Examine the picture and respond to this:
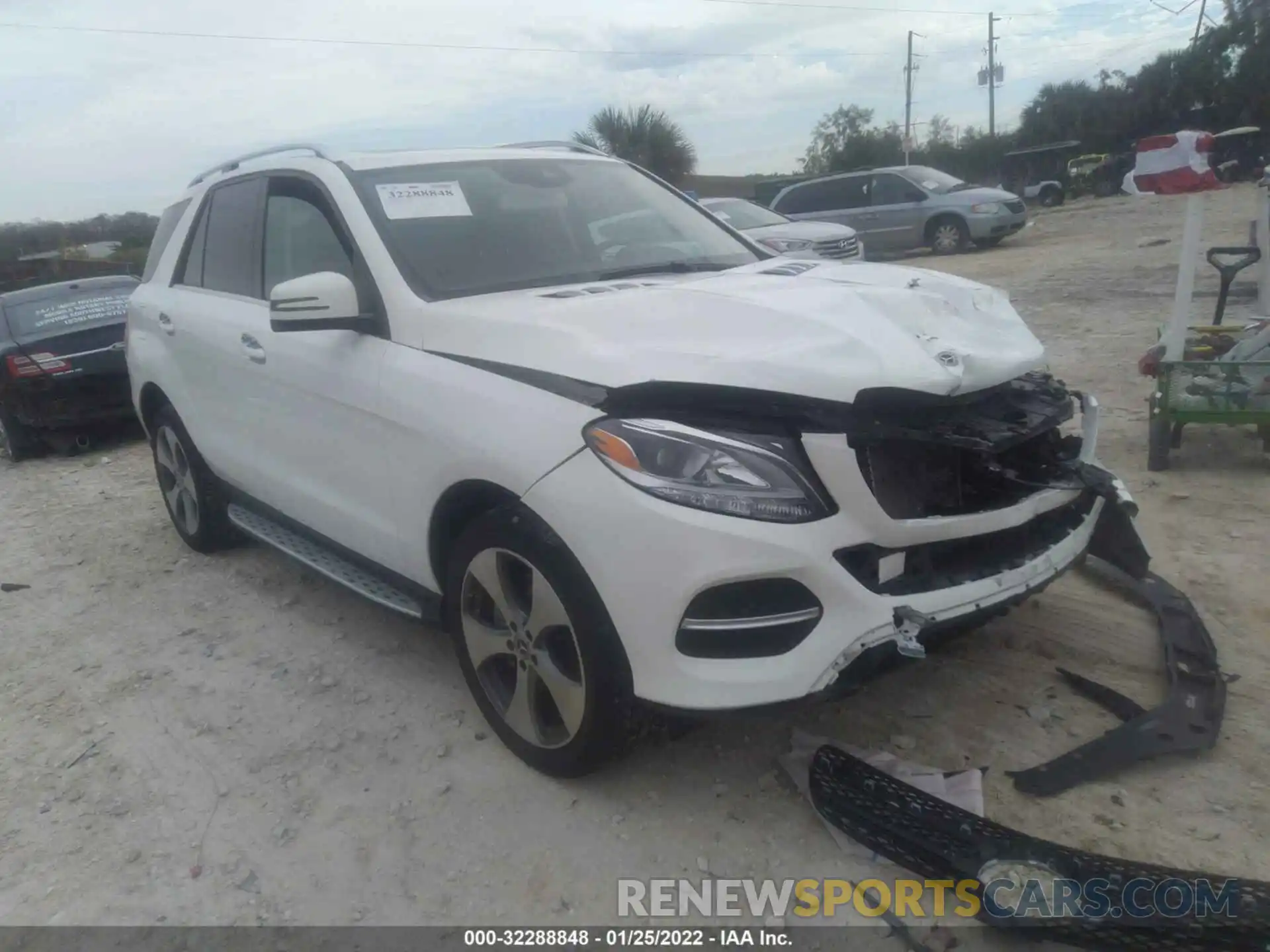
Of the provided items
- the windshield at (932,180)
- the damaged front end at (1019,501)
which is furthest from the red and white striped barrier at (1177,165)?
the windshield at (932,180)

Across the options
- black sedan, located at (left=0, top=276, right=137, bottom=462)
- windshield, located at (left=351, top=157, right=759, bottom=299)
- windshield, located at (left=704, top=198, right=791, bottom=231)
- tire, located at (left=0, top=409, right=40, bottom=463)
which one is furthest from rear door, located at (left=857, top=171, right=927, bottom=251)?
windshield, located at (left=351, top=157, right=759, bottom=299)

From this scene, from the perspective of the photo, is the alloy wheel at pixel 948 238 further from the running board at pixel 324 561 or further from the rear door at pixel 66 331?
the running board at pixel 324 561

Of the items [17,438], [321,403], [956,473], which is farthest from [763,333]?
[17,438]

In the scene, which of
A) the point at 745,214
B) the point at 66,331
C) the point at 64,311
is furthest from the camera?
the point at 745,214

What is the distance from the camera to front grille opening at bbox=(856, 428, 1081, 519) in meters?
2.47

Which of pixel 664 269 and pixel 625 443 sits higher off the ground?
pixel 664 269

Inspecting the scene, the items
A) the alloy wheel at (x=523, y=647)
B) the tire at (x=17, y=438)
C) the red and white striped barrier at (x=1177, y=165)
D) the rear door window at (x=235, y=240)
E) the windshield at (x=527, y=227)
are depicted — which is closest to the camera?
the alloy wheel at (x=523, y=647)

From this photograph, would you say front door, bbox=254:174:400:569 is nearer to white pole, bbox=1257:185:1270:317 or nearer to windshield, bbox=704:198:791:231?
white pole, bbox=1257:185:1270:317

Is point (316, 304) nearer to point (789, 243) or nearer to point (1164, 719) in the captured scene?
point (1164, 719)

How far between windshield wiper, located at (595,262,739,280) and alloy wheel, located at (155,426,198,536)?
259cm

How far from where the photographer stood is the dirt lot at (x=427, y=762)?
2.56 meters

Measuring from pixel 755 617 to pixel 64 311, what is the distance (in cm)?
832

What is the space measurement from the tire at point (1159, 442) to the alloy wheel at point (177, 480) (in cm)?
475

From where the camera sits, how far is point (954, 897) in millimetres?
2344
